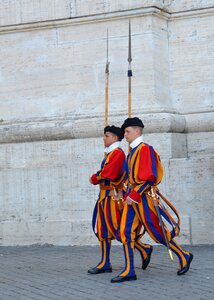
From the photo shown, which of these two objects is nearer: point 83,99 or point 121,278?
point 121,278

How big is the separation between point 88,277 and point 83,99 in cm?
326

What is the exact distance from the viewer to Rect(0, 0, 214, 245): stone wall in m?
10.3

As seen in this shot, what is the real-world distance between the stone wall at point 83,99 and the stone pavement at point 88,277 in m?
0.72

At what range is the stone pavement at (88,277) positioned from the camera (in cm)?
703

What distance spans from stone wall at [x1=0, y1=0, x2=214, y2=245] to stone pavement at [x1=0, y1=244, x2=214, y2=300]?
0.72m

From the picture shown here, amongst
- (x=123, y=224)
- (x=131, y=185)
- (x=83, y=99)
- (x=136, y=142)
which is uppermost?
(x=83, y=99)

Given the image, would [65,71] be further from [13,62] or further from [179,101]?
[179,101]

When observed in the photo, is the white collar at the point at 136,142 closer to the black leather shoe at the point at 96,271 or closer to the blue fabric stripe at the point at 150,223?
the blue fabric stripe at the point at 150,223

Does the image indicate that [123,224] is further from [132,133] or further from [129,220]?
[132,133]

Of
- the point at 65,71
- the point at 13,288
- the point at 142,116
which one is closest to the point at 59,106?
the point at 65,71

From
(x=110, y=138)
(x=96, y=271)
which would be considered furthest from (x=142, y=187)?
(x=96, y=271)

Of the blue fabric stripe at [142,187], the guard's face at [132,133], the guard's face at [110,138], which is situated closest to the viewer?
the blue fabric stripe at [142,187]

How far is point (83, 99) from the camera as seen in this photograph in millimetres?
10648

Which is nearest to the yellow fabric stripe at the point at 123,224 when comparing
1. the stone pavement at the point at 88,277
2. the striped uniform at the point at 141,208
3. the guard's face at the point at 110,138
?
the striped uniform at the point at 141,208
